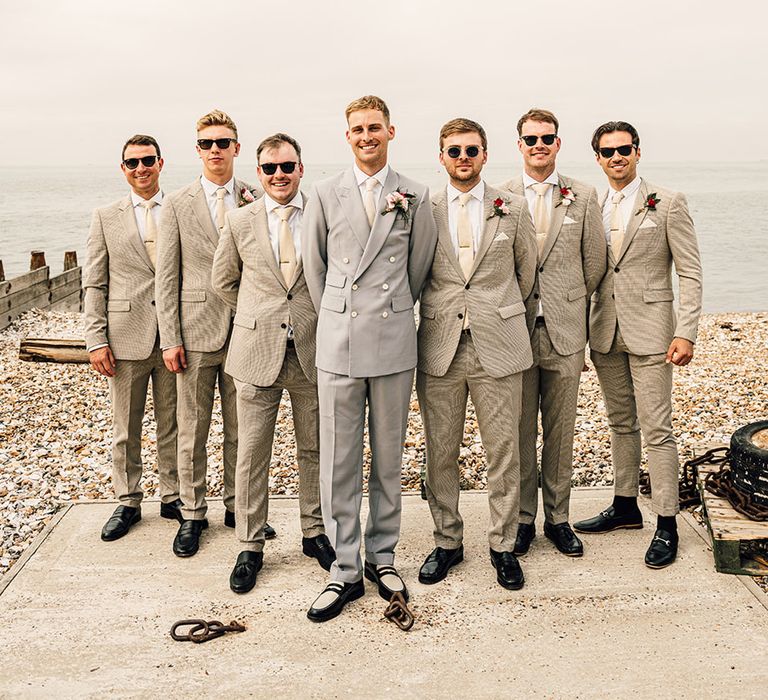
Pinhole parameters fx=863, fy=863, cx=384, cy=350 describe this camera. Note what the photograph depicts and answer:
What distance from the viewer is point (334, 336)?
4.31 meters

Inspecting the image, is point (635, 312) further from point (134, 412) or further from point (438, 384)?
point (134, 412)

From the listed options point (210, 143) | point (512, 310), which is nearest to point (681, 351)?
point (512, 310)

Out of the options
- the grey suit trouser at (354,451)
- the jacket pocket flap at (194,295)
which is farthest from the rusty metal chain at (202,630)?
the jacket pocket flap at (194,295)

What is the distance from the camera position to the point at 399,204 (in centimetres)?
427

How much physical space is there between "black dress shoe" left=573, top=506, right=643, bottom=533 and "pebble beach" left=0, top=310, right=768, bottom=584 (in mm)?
943

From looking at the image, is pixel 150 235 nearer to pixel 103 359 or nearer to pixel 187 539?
pixel 103 359

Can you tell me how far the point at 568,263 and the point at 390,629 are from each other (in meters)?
2.18

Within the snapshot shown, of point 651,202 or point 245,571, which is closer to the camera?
point 245,571

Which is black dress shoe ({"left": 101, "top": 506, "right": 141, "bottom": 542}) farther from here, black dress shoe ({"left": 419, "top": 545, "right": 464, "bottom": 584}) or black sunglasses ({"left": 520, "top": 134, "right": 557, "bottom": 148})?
black sunglasses ({"left": 520, "top": 134, "right": 557, "bottom": 148})

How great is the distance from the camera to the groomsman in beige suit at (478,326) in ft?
14.6

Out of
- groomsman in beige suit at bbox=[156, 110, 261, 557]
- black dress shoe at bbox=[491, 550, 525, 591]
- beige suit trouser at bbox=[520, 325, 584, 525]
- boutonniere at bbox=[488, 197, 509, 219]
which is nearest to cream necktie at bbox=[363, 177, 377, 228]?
boutonniere at bbox=[488, 197, 509, 219]

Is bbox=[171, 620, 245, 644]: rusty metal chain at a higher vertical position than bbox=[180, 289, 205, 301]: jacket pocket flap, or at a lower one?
lower

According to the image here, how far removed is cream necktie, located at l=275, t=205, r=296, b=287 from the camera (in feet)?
14.9

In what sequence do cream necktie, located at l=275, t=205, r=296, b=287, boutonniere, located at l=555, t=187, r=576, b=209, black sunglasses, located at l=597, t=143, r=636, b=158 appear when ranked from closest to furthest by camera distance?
1. cream necktie, located at l=275, t=205, r=296, b=287
2. boutonniere, located at l=555, t=187, r=576, b=209
3. black sunglasses, located at l=597, t=143, r=636, b=158
